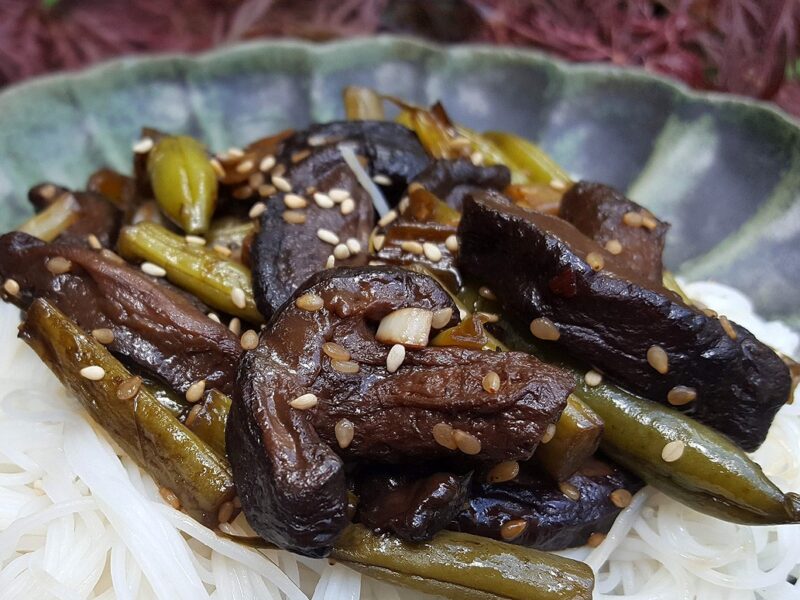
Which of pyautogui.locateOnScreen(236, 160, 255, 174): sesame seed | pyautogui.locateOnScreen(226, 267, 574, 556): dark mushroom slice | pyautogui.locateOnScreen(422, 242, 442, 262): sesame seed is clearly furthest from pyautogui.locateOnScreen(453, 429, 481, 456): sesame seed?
pyautogui.locateOnScreen(236, 160, 255, 174): sesame seed

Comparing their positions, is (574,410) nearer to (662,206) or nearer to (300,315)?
(300,315)

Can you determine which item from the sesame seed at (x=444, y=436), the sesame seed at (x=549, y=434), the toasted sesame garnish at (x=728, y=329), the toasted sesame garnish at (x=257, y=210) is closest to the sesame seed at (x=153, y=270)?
the toasted sesame garnish at (x=257, y=210)

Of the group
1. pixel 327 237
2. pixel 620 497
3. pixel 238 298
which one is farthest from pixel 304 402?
pixel 620 497

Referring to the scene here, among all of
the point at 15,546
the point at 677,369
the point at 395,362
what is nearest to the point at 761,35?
the point at 677,369

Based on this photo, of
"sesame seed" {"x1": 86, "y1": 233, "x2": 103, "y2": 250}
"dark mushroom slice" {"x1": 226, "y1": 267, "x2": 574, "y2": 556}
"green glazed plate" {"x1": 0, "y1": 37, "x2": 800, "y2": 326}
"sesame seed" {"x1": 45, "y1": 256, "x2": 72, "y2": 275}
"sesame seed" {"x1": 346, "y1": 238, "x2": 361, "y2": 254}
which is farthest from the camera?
"green glazed plate" {"x1": 0, "y1": 37, "x2": 800, "y2": 326}

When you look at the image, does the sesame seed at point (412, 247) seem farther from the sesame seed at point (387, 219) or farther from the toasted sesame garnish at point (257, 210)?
the toasted sesame garnish at point (257, 210)

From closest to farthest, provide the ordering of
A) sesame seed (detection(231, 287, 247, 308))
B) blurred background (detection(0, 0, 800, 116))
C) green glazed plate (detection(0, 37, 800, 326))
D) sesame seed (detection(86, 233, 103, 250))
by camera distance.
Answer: sesame seed (detection(231, 287, 247, 308)) < sesame seed (detection(86, 233, 103, 250)) < green glazed plate (detection(0, 37, 800, 326)) < blurred background (detection(0, 0, 800, 116))

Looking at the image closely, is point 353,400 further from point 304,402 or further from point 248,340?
point 248,340

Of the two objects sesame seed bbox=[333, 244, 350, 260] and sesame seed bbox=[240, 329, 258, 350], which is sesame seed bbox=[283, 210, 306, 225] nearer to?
sesame seed bbox=[333, 244, 350, 260]
